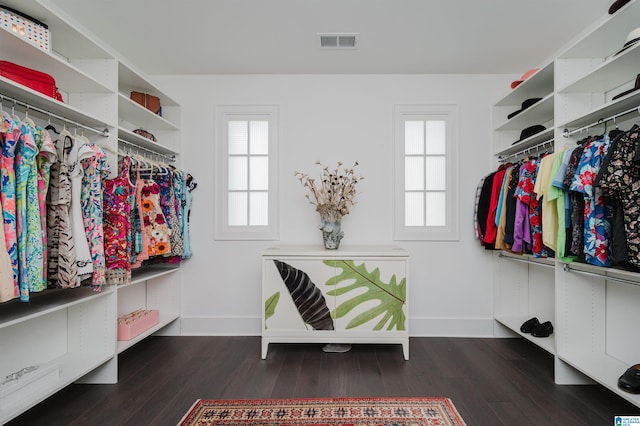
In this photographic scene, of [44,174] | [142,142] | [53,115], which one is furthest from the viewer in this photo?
[142,142]

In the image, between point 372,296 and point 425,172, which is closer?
point 372,296

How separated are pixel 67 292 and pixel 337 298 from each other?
1.83 meters

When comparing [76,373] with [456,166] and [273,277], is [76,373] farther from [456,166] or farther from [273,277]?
[456,166]

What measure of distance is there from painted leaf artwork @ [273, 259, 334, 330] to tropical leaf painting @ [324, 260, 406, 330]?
9 centimetres

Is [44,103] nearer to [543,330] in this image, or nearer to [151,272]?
[151,272]

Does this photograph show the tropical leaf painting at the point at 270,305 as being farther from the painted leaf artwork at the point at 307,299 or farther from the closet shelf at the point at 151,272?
the closet shelf at the point at 151,272

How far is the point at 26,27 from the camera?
1.62 metres

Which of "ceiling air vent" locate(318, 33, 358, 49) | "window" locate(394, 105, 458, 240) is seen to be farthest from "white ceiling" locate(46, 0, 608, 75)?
"window" locate(394, 105, 458, 240)

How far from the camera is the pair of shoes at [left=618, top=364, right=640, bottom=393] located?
63.5 inches

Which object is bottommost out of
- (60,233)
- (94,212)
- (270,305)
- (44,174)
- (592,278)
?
(270,305)

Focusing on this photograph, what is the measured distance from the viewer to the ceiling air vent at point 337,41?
2426mm

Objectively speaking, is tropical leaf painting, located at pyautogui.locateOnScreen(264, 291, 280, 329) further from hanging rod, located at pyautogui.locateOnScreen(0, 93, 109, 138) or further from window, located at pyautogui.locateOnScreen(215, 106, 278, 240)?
hanging rod, located at pyautogui.locateOnScreen(0, 93, 109, 138)

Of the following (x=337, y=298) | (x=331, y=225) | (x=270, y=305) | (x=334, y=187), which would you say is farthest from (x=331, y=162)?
(x=270, y=305)

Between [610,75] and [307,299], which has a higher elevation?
[610,75]
